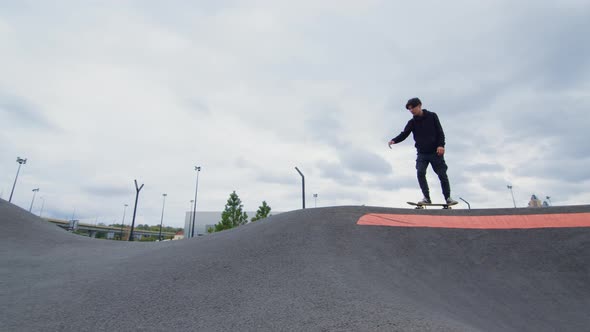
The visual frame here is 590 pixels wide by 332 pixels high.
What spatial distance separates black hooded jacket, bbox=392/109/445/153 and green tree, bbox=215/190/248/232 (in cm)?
3339

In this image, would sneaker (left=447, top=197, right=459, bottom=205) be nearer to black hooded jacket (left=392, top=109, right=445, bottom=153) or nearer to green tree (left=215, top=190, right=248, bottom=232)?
black hooded jacket (left=392, top=109, right=445, bottom=153)

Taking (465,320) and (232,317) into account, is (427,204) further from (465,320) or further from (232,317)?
(232,317)

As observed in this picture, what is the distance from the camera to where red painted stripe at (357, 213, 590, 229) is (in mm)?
5162

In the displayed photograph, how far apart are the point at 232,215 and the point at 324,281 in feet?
122

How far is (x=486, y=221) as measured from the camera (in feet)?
17.7

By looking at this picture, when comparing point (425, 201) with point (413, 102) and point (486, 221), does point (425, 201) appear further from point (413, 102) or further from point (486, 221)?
point (413, 102)

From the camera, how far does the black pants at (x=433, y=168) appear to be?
22.2 feet

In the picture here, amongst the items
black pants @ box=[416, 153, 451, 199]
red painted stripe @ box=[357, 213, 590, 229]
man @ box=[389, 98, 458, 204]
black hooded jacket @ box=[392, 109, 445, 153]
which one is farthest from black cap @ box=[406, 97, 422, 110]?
red painted stripe @ box=[357, 213, 590, 229]

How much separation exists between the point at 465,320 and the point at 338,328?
5.08 ft

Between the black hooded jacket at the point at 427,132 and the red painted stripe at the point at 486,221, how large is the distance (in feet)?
6.59

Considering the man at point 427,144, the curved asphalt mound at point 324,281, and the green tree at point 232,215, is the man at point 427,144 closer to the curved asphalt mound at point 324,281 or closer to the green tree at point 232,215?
the curved asphalt mound at point 324,281

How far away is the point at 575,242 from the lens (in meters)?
4.70

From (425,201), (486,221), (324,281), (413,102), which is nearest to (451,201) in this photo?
(425,201)

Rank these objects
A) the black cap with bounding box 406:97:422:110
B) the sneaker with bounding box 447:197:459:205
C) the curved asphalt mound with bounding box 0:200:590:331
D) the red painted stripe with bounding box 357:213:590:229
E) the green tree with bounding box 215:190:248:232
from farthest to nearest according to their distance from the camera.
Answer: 1. the green tree with bounding box 215:190:248:232
2. the black cap with bounding box 406:97:422:110
3. the sneaker with bounding box 447:197:459:205
4. the red painted stripe with bounding box 357:213:590:229
5. the curved asphalt mound with bounding box 0:200:590:331
